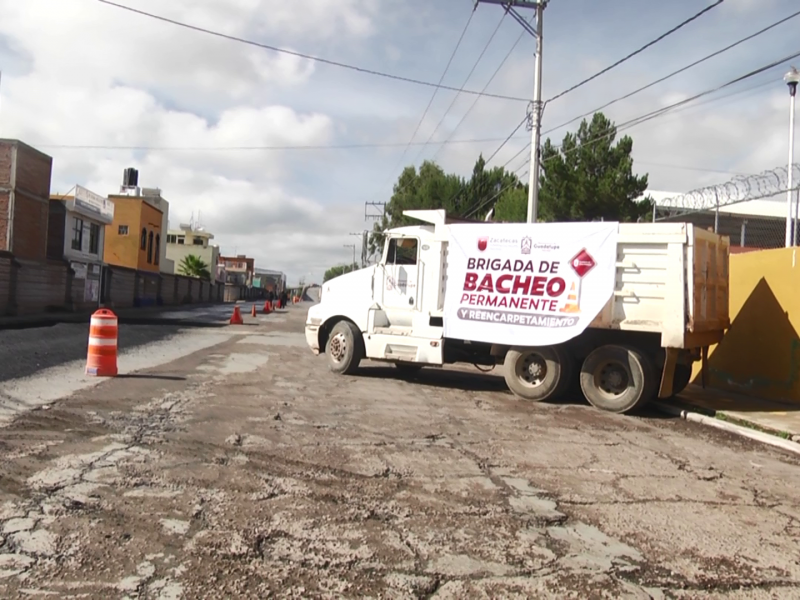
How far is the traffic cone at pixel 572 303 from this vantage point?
10.6m

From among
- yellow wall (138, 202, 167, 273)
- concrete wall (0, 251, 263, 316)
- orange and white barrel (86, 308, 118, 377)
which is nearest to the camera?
orange and white barrel (86, 308, 118, 377)

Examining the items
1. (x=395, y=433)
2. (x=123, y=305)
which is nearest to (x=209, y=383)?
(x=395, y=433)

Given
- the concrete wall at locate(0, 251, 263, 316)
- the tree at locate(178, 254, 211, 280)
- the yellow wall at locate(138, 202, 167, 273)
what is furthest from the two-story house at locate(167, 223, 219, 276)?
the concrete wall at locate(0, 251, 263, 316)

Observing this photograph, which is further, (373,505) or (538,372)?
(538,372)

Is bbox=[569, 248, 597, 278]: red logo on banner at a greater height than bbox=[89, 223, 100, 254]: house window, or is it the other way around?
bbox=[89, 223, 100, 254]: house window

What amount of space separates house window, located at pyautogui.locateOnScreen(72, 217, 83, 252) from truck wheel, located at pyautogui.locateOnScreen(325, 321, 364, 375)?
3099cm

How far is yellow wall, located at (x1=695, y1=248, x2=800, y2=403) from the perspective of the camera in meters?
11.3

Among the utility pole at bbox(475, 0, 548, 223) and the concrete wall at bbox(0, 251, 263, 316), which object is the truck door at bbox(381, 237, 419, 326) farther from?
the concrete wall at bbox(0, 251, 263, 316)

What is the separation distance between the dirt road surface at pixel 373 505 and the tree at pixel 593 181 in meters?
20.9

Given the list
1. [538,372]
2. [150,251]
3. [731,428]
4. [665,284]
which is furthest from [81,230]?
[731,428]

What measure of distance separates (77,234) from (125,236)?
1221 cm

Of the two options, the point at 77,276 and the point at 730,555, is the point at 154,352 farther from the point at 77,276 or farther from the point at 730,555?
the point at 77,276

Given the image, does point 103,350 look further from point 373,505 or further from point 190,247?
point 190,247

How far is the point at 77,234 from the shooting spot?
39.6 metres
